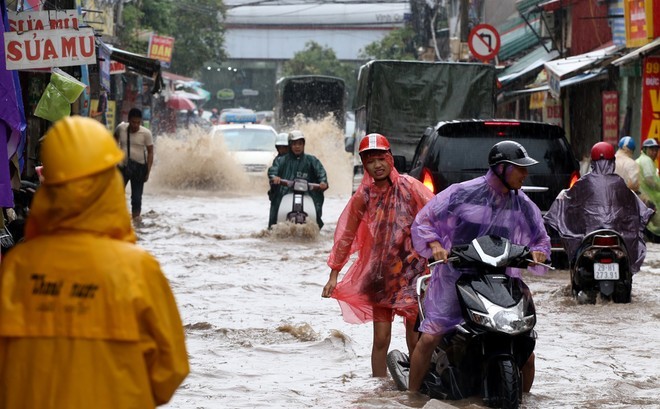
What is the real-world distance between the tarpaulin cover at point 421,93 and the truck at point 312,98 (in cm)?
1643

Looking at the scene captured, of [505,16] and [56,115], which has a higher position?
[505,16]

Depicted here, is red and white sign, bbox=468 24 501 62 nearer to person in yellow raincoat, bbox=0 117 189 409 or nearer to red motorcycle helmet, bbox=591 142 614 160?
red motorcycle helmet, bbox=591 142 614 160

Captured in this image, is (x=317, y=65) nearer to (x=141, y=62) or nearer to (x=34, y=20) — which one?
(x=141, y=62)

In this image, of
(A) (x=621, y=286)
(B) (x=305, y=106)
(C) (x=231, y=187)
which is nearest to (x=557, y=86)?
(C) (x=231, y=187)

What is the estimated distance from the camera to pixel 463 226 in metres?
6.64

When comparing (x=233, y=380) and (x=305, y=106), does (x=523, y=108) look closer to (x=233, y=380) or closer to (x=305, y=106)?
(x=305, y=106)

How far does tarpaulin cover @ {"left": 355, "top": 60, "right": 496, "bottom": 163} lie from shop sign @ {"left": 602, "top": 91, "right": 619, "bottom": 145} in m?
3.22

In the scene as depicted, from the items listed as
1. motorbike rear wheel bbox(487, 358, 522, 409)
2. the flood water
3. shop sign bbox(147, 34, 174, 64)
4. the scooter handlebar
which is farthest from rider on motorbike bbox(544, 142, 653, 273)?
shop sign bbox(147, 34, 174, 64)

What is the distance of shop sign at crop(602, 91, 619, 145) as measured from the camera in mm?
22891

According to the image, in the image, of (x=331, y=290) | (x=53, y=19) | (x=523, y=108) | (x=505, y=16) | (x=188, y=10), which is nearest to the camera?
(x=331, y=290)

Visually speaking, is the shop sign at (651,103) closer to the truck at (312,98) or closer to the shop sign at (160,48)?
the shop sign at (160,48)

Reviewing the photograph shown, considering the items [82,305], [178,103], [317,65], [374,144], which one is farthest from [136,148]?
[317,65]

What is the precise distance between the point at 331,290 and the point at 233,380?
1.09 metres

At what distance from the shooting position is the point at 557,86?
2323 cm
